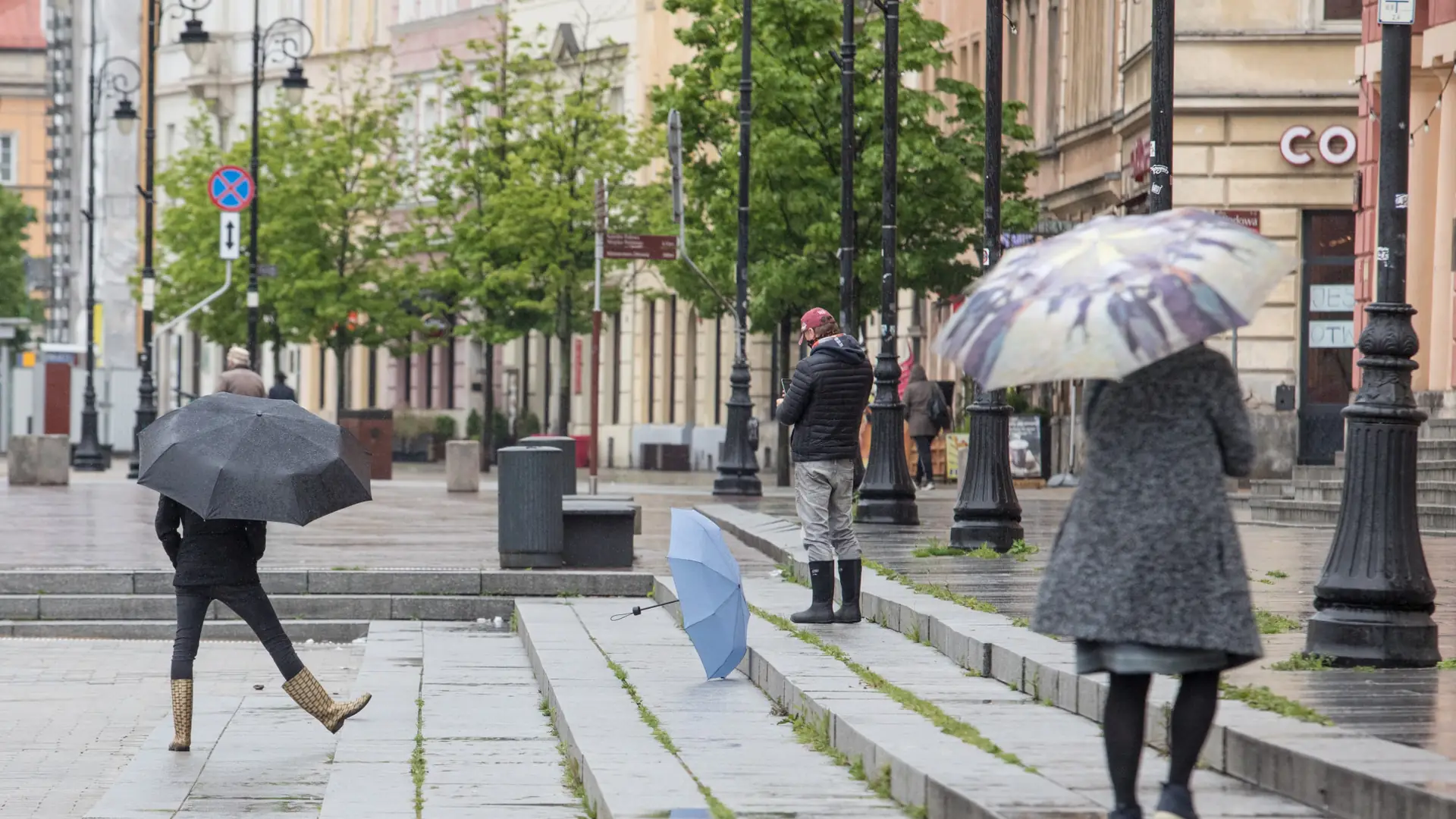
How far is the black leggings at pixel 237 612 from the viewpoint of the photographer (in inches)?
452

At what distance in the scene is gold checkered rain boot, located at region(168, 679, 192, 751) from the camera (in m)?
11.4

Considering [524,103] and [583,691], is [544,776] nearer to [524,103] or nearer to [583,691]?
[583,691]

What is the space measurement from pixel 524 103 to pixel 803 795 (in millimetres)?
41500

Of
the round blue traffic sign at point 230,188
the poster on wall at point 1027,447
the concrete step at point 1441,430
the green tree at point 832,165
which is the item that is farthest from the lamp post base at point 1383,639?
the round blue traffic sign at point 230,188

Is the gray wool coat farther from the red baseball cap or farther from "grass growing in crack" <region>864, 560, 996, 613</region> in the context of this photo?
the red baseball cap

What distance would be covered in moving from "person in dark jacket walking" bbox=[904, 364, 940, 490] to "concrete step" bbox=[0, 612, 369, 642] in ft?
58.0

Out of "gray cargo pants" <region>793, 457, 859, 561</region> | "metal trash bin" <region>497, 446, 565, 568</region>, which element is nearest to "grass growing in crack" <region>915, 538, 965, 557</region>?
"metal trash bin" <region>497, 446, 565, 568</region>

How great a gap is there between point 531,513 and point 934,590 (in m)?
4.98

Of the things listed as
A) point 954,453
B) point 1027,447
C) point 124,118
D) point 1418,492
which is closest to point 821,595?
point 1418,492

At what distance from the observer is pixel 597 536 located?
750 inches

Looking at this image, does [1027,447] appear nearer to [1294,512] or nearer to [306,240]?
[1294,512]

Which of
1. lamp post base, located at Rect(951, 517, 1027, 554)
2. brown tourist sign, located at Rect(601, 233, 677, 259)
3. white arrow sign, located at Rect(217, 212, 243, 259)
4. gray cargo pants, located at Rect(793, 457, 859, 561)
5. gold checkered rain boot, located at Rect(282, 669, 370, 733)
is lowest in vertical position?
gold checkered rain boot, located at Rect(282, 669, 370, 733)

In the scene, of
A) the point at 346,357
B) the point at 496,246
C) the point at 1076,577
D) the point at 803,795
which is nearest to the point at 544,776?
the point at 803,795

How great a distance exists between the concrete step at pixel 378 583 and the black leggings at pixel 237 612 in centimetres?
648
